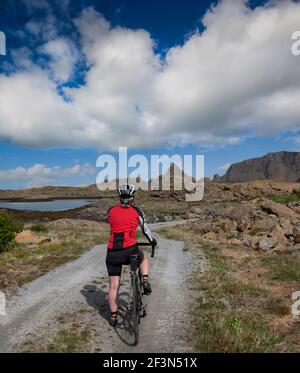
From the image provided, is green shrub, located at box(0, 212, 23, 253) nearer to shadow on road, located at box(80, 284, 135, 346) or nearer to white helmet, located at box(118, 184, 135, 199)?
shadow on road, located at box(80, 284, 135, 346)

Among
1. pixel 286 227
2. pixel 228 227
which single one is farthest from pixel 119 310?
pixel 228 227

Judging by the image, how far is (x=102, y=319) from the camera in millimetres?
10234

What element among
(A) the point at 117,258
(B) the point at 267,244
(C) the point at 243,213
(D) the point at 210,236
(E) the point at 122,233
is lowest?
(D) the point at 210,236

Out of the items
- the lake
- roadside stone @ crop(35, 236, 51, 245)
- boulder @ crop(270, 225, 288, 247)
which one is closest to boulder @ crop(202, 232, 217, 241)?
boulder @ crop(270, 225, 288, 247)

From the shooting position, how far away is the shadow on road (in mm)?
9055

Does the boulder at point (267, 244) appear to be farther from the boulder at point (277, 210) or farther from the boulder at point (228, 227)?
the boulder at point (277, 210)

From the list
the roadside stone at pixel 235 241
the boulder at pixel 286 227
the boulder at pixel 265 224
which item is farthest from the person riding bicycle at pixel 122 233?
the boulder at pixel 265 224

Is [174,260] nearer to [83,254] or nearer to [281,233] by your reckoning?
[83,254]

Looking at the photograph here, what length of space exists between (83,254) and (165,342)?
13931 millimetres

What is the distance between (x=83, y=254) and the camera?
21984 millimetres

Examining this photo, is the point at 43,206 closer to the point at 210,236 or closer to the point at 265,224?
the point at 210,236

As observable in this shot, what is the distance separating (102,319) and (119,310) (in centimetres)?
59

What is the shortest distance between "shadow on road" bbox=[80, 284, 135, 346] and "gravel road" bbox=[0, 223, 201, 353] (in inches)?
1.9
